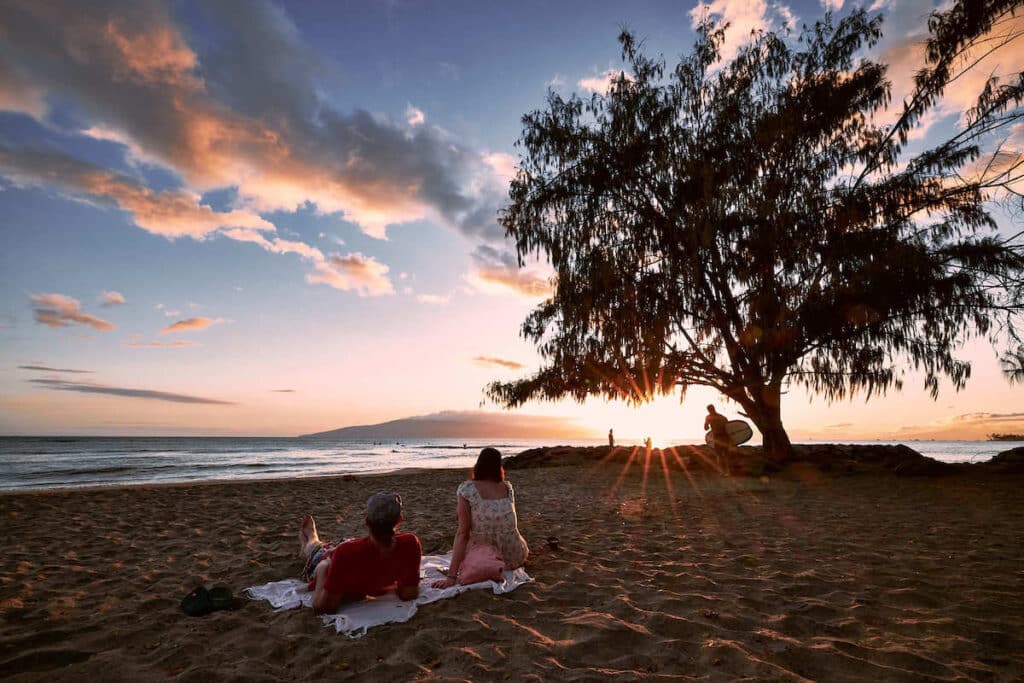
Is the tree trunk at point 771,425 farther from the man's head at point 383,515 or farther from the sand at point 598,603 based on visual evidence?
the man's head at point 383,515

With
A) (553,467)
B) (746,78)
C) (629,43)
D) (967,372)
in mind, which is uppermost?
(629,43)

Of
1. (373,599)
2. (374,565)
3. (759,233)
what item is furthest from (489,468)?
(759,233)

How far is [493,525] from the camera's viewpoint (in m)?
4.46

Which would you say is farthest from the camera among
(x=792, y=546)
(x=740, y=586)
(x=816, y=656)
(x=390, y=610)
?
(x=792, y=546)

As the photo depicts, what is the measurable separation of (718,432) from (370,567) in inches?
478

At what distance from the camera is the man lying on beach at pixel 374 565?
3.69 meters

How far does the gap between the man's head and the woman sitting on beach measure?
763 mm

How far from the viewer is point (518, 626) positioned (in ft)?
11.0

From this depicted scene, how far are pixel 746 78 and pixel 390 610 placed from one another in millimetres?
14464

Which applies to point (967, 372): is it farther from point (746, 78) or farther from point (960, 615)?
point (960, 615)

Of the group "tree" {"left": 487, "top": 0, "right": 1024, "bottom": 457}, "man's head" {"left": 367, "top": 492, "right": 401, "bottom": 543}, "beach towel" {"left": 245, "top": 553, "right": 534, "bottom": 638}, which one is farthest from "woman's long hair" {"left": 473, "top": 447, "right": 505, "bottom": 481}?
"tree" {"left": 487, "top": 0, "right": 1024, "bottom": 457}

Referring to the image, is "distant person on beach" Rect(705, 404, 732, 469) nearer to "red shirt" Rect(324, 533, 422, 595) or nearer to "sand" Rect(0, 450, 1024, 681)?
→ "sand" Rect(0, 450, 1024, 681)

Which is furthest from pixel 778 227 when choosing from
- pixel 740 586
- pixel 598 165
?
pixel 740 586

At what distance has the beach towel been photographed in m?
3.46
